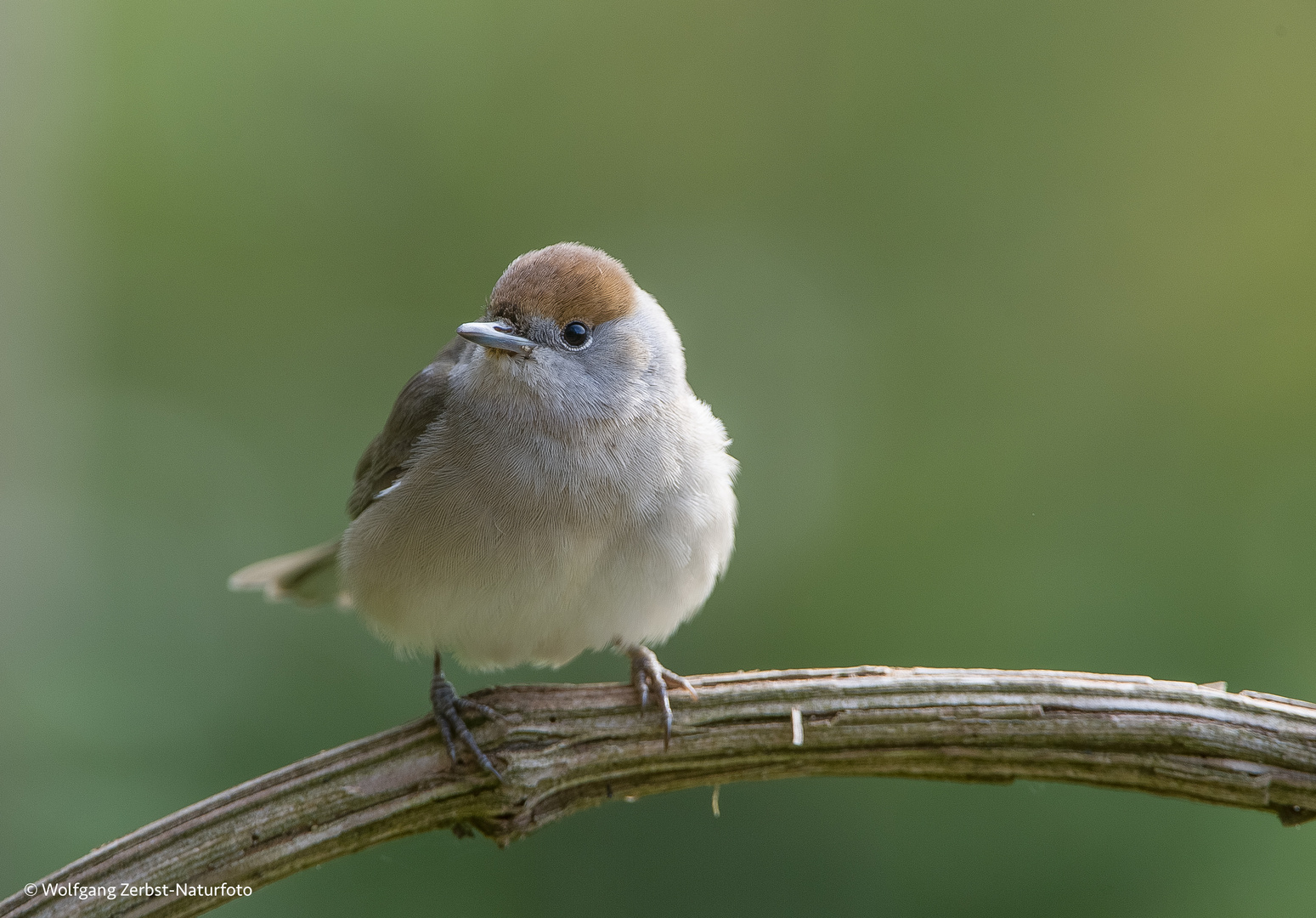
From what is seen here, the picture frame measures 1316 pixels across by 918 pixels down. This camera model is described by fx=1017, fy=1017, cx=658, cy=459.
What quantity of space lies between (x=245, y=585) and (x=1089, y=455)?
3347 mm

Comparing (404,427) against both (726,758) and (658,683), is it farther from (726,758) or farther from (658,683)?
(726,758)

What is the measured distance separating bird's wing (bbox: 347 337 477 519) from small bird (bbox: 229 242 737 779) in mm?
11

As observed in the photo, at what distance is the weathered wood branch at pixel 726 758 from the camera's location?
2.12 m

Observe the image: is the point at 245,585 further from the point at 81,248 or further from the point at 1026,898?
the point at 1026,898

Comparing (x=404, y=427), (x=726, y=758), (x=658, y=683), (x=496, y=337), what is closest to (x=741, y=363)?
(x=404, y=427)

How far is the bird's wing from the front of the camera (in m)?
3.10

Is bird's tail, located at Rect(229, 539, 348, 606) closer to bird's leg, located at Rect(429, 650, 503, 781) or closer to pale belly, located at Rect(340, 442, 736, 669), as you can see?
pale belly, located at Rect(340, 442, 736, 669)

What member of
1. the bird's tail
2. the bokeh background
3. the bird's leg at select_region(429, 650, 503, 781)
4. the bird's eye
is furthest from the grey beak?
the bokeh background

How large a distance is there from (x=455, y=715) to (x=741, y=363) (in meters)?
2.91

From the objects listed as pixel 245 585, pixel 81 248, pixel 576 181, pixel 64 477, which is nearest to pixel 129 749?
pixel 245 585

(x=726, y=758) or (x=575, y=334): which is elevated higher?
(x=575, y=334)

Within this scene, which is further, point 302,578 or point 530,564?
point 302,578

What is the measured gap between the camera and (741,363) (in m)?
4.98

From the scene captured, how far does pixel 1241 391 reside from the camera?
13.1 feet
